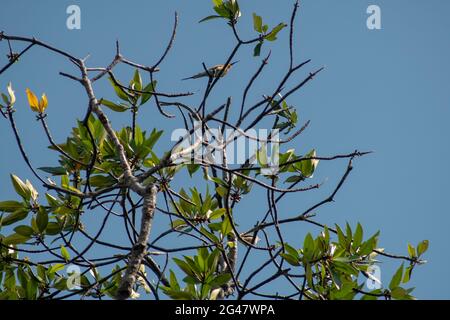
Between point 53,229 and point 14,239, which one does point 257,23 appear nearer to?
point 53,229

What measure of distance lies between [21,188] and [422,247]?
1.62 metres

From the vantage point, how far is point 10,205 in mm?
2875

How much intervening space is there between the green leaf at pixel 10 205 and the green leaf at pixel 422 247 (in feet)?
5.28

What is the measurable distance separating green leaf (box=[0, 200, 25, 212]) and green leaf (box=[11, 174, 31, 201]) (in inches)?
1.5

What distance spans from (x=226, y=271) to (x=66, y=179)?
28.6 inches

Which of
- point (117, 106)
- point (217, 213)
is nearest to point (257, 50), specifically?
point (117, 106)

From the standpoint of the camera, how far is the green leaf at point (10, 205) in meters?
2.87

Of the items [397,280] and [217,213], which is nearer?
[397,280]

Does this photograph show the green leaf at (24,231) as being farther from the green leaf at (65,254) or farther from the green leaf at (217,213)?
the green leaf at (217,213)

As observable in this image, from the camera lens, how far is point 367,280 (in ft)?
9.01

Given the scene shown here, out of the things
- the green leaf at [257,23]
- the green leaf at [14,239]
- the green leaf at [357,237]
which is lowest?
the green leaf at [357,237]

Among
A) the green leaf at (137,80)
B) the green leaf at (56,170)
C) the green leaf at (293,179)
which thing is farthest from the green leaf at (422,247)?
the green leaf at (56,170)

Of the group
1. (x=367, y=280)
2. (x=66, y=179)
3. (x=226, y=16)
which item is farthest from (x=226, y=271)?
(x=226, y=16)
